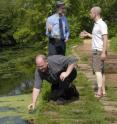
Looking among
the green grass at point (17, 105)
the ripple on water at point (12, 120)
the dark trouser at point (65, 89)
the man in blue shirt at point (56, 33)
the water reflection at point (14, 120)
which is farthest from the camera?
the man in blue shirt at point (56, 33)

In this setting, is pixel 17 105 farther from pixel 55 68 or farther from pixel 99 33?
pixel 99 33

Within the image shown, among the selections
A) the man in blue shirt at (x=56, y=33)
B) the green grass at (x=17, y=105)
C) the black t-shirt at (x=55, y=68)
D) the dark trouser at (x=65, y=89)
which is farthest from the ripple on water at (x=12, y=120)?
the man in blue shirt at (x=56, y=33)

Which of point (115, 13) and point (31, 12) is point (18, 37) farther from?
point (115, 13)

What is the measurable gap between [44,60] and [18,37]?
3078 cm

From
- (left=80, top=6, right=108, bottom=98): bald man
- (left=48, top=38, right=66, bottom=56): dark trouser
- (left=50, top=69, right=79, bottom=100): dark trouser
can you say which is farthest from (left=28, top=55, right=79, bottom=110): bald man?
(left=48, top=38, right=66, bottom=56): dark trouser

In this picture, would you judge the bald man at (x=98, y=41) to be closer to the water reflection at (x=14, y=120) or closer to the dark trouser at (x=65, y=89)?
the dark trouser at (x=65, y=89)

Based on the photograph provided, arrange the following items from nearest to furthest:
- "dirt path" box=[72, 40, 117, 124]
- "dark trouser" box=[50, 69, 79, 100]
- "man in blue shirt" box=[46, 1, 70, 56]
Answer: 1. "dirt path" box=[72, 40, 117, 124]
2. "dark trouser" box=[50, 69, 79, 100]
3. "man in blue shirt" box=[46, 1, 70, 56]

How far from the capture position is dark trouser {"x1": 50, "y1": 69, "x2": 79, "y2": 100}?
9.45 meters

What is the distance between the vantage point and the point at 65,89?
9.64 meters

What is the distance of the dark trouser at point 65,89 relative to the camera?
945 cm

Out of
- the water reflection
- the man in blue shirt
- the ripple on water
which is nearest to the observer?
the water reflection

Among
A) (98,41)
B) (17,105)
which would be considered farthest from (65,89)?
(17,105)

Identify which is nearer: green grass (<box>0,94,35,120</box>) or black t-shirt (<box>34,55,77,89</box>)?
black t-shirt (<box>34,55,77,89</box>)

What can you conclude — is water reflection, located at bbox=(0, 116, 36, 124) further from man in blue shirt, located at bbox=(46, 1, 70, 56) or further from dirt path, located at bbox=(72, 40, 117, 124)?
man in blue shirt, located at bbox=(46, 1, 70, 56)
